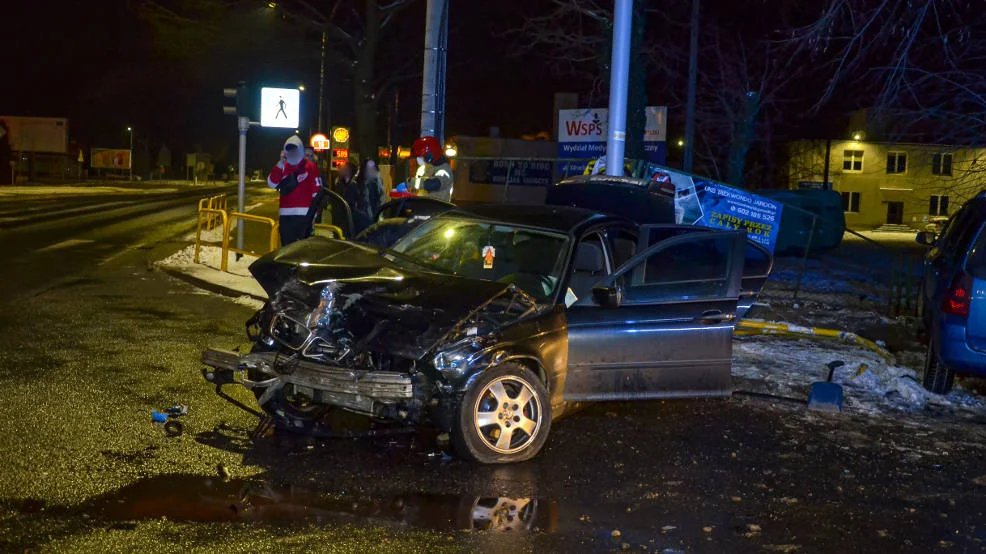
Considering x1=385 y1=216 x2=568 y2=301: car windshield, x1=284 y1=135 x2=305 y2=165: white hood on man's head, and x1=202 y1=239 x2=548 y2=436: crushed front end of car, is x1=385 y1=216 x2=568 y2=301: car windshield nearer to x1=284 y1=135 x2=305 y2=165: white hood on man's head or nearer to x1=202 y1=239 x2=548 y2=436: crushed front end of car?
x1=202 y1=239 x2=548 y2=436: crushed front end of car

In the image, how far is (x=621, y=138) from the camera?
40.7ft

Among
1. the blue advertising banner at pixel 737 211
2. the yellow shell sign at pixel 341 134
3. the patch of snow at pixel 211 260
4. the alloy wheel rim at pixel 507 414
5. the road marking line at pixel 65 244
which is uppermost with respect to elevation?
the yellow shell sign at pixel 341 134

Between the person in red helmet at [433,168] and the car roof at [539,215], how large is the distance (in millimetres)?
5099

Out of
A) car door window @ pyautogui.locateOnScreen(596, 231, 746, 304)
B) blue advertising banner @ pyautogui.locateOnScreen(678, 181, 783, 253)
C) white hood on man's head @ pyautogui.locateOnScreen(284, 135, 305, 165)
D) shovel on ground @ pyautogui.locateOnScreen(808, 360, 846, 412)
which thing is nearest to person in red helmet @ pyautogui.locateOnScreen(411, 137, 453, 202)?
white hood on man's head @ pyautogui.locateOnScreen(284, 135, 305, 165)

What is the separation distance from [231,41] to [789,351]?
85.8 feet

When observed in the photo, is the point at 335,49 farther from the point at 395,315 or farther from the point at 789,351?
the point at 395,315

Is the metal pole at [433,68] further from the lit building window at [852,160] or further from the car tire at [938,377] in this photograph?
the lit building window at [852,160]

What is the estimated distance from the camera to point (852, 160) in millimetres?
60438

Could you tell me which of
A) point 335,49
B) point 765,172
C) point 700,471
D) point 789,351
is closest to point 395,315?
point 700,471

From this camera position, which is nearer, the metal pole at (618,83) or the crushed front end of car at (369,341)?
the crushed front end of car at (369,341)

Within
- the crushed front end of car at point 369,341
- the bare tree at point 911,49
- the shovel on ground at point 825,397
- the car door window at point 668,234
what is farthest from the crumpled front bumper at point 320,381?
the bare tree at point 911,49

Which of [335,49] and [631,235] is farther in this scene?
[335,49]

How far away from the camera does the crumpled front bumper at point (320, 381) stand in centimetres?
609

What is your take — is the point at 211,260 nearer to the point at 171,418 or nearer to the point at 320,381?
the point at 171,418
